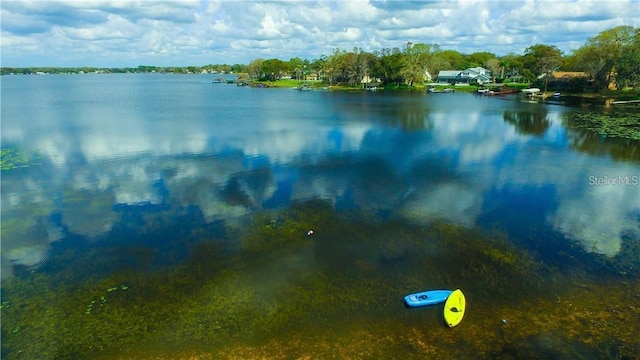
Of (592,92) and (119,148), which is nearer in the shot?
→ (119,148)

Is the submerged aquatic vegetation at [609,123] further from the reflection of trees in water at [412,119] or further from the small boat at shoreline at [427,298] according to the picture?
the small boat at shoreline at [427,298]

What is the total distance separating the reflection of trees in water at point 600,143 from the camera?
150ft

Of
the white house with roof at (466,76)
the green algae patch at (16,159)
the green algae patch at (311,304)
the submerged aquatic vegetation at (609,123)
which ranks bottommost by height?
Answer: the green algae patch at (311,304)

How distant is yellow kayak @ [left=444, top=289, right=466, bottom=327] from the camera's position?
17062 millimetres

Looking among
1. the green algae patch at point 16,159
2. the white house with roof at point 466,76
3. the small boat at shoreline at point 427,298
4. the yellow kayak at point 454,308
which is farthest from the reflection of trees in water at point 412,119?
the white house with roof at point 466,76

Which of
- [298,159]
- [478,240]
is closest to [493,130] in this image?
[298,159]

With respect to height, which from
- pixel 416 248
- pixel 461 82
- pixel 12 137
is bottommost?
pixel 416 248

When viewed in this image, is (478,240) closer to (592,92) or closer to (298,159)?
(298,159)

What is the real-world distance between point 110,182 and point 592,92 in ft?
440

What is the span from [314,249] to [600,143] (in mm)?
46990

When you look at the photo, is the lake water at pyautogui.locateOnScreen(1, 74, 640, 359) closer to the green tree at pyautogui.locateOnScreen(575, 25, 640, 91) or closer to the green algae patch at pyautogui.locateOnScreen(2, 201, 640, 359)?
the green algae patch at pyautogui.locateOnScreen(2, 201, 640, 359)

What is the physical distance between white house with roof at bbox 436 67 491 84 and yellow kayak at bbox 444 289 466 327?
16188 cm

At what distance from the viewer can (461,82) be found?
16538 centimetres

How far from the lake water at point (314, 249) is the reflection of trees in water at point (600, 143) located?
0.54 m
